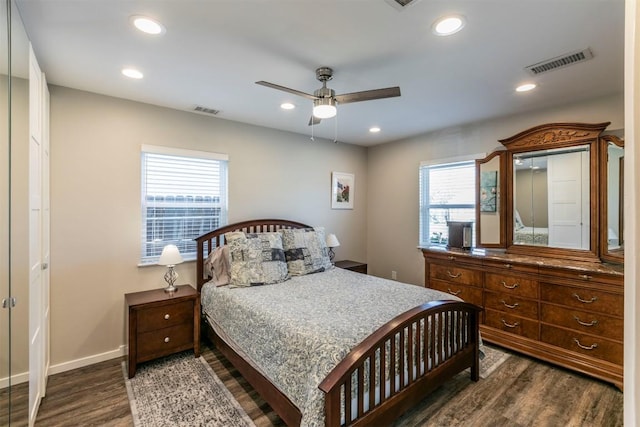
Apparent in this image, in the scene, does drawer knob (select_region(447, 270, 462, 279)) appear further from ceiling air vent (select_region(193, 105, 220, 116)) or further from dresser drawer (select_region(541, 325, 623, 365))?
ceiling air vent (select_region(193, 105, 220, 116))

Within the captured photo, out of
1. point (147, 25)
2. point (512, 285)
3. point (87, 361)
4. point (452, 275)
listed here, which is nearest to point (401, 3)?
point (147, 25)

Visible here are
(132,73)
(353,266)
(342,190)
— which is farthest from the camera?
(342,190)

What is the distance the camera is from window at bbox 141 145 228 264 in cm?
324

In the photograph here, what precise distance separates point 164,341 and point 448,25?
3424mm

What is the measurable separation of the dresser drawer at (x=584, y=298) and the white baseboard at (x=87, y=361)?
14.0 ft

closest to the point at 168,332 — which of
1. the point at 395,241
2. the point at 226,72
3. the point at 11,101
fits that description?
the point at 11,101

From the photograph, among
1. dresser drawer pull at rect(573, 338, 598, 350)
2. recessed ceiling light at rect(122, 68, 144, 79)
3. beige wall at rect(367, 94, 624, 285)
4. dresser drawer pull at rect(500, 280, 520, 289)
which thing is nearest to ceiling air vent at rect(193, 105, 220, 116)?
recessed ceiling light at rect(122, 68, 144, 79)

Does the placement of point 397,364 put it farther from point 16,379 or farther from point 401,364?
point 16,379

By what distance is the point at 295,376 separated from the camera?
1828mm

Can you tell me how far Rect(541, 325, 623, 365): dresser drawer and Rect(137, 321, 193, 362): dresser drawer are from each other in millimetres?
3492

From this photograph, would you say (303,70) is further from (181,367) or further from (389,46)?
(181,367)

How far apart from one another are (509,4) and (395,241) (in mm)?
3640

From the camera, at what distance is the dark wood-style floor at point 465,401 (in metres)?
2.14

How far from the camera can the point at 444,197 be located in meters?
4.34
